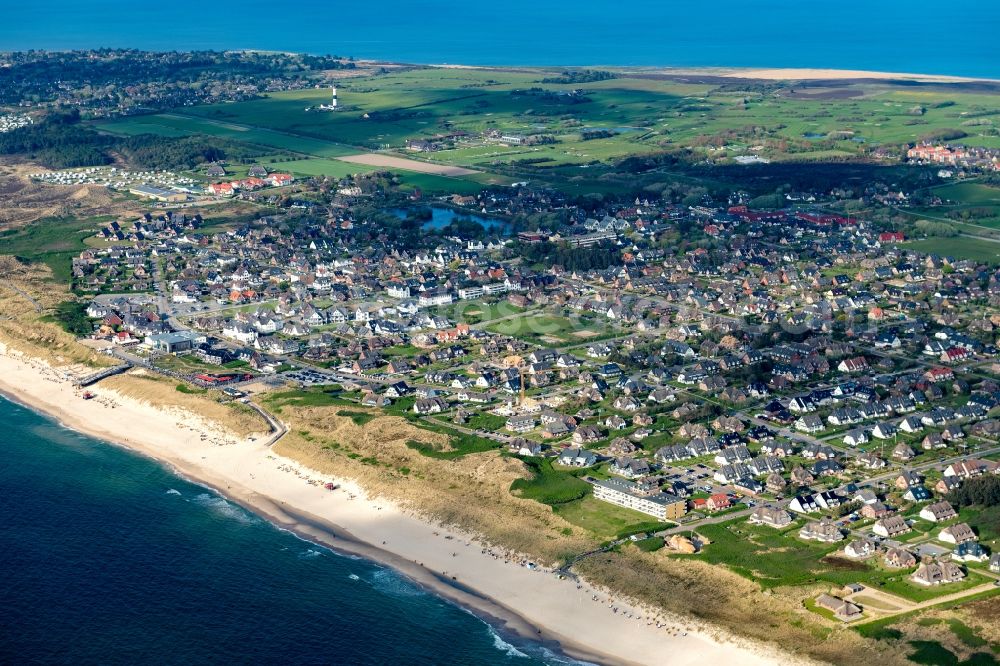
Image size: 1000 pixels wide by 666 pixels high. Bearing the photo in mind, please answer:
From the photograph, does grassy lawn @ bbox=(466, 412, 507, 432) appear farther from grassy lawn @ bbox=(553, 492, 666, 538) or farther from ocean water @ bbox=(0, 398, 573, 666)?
ocean water @ bbox=(0, 398, 573, 666)

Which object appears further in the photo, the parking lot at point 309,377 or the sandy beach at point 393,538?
the parking lot at point 309,377

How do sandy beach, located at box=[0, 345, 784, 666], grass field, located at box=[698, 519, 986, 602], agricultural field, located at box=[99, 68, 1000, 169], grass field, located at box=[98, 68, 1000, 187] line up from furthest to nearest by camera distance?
1. agricultural field, located at box=[99, 68, 1000, 169]
2. grass field, located at box=[98, 68, 1000, 187]
3. grass field, located at box=[698, 519, 986, 602]
4. sandy beach, located at box=[0, 345, 784, 666]

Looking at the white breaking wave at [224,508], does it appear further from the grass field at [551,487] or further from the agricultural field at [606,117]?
the agricultural field at [606,117]

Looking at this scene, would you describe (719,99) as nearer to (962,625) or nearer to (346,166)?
(346,166)

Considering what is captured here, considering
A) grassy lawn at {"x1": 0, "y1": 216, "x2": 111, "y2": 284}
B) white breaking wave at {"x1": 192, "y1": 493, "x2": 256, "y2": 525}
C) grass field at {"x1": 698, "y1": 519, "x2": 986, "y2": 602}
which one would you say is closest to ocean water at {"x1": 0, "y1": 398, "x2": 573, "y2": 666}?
white breaking wave at {"x1": 192, "y1": 493, "x2": 256, "y2": 525}

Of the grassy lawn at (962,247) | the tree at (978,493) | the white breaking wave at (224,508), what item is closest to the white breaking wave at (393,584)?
the white breaking wave at (224,508)

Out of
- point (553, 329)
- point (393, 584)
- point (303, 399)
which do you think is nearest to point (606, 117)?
point (553, 329)

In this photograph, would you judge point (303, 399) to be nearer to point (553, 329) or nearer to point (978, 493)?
point (553, 329)
